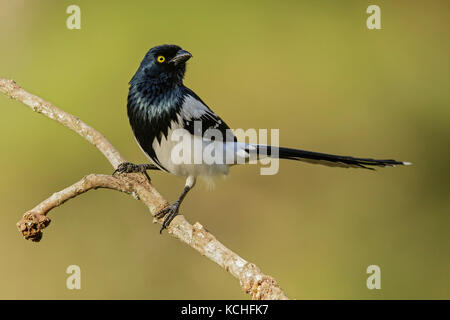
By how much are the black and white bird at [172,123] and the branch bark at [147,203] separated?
16.0 inches

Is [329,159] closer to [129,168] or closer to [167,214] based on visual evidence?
[167,214]

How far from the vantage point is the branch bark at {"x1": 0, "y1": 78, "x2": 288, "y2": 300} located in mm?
3082

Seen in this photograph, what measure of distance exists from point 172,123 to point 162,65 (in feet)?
1.65

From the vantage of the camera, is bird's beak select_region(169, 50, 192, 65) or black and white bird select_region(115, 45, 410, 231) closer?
black and white bird select_region(115, 45, 410, 231)

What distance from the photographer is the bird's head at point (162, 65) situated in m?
4.51

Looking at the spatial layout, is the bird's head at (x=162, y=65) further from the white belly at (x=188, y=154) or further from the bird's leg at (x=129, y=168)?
the bird's leg at (x=129, y=168)

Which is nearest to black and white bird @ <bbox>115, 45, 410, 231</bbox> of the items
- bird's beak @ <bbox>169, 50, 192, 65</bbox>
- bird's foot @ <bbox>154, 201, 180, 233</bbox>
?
bird's beak @ <bbox>169, 50, 192, 65</bbox>

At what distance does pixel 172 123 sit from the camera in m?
4.40

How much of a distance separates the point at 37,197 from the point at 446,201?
5964 millimetres

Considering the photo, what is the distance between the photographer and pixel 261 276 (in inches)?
121

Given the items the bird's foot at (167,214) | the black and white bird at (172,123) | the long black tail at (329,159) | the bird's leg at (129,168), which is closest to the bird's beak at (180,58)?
the black and white bird at (172,123)

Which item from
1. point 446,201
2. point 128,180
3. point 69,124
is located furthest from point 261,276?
point 446,201

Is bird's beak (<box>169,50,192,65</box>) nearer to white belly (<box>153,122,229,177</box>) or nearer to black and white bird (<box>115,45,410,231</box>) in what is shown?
black and white bird (<box>115,45,410,231</box>)

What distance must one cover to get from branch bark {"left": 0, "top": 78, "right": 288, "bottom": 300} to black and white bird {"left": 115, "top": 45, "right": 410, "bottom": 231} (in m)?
0.41
